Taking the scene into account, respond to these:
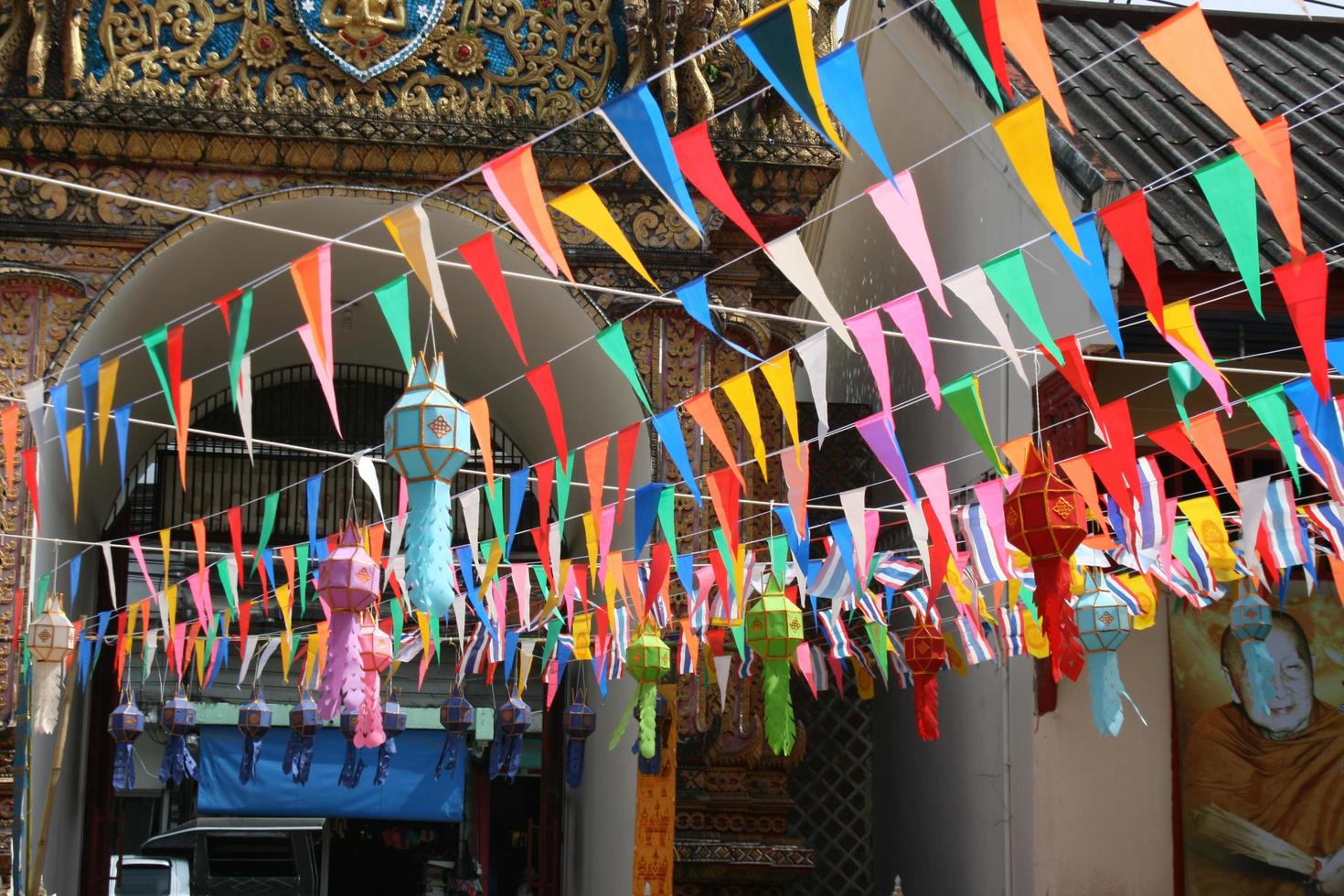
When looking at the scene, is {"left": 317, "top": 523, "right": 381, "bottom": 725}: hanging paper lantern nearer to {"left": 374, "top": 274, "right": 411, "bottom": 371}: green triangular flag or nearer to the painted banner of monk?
{"left": 374, "top": 274, "right": 411, "bottom": 371}: green triangular flag

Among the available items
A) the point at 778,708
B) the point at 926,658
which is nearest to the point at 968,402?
the point at 926,658

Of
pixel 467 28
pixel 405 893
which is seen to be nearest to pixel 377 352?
pixel 467 28

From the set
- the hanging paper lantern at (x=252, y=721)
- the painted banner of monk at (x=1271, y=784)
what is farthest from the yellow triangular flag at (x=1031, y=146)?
the hanging paper lantern at (x=252, y=721)

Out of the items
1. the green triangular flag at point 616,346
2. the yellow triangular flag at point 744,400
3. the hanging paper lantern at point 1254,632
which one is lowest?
the hanging paper lantern at point 1254,632

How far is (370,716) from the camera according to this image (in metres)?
10.5

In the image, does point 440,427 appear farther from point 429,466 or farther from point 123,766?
point 123,766

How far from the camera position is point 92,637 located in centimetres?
1134

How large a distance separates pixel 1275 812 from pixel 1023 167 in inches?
237

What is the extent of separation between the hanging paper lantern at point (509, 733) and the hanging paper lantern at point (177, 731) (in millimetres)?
2069

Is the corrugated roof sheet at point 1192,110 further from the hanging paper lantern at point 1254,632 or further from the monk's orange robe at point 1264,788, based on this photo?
the monk's orange robe at point 1264,788

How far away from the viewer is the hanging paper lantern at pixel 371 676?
33.9ft

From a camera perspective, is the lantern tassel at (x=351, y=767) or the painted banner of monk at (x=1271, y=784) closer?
the painted banner of monk at (x=1271, y=784)

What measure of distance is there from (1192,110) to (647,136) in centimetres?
753

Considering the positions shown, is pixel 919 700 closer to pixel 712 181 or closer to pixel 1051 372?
pixel 1051 372
